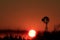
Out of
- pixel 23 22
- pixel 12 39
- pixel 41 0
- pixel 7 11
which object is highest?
pixel 41 0

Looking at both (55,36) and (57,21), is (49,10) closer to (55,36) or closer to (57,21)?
(57,21)

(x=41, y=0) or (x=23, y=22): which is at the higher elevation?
(x=41, y=0)

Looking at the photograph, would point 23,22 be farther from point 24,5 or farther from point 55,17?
point 55,17

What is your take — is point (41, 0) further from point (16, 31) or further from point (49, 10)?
point (16, 31)

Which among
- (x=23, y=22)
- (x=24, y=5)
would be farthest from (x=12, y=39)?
(x=24, y=5)

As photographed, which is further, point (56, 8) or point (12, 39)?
point (56, 8)

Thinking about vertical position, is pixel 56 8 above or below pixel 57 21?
above

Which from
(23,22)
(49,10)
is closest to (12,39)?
(23,22)

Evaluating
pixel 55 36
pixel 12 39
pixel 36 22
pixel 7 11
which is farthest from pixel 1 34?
pixel 55 36

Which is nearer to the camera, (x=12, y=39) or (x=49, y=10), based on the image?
(x=12, y=39)
